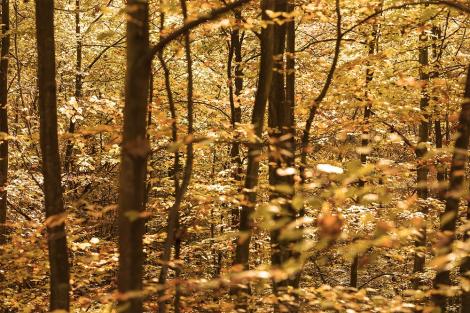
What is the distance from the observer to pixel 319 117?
42.6 feet

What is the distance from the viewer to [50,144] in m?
5.57

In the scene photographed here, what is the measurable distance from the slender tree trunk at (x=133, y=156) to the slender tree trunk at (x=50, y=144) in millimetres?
2867

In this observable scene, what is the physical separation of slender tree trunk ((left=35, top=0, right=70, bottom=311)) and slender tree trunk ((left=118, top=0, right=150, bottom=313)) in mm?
2867

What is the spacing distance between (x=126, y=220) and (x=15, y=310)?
10597 mm

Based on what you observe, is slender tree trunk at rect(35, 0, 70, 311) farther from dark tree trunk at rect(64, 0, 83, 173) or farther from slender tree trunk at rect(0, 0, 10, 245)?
dark tree trunk at rect(64, 0, 83, 173)

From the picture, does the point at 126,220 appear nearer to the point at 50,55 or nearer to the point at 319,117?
the point at 50,55

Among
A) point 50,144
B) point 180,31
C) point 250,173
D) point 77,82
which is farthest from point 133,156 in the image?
point 77,82

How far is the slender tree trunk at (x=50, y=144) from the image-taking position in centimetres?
554

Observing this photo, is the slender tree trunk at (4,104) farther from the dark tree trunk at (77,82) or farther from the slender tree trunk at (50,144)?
the slender tree trunk at (50,144)

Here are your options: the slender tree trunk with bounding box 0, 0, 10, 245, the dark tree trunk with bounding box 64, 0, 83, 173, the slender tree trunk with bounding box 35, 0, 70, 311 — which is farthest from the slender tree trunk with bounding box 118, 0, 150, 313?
the dark tree trunk with bounding box 64, 0, 83, 173

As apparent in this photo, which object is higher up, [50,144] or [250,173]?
[50,144]

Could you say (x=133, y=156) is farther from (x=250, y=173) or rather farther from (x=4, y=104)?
(x=4, y=104)

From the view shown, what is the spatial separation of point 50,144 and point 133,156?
10.1ft

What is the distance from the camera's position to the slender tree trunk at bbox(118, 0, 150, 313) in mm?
2916
